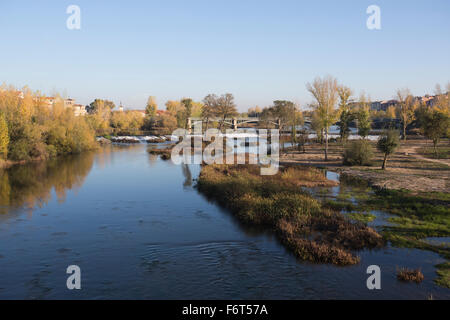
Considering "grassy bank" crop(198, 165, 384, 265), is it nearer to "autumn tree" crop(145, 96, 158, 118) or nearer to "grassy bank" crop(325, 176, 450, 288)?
Result: "grassy bank" crop(325, 176, 450, 288)

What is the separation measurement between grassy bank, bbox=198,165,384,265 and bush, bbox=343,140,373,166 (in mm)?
9376

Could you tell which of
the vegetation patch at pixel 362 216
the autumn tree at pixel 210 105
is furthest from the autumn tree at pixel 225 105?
the vegetation patch at pixel 362 216

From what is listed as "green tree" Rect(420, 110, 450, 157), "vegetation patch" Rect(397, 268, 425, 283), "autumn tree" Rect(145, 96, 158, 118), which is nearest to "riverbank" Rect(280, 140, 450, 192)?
"green tree" Rect(420, 110, 450, 157)

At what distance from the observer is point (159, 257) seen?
14047mm

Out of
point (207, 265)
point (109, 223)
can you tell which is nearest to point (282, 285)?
point (207, 265)

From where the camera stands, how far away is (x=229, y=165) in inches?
1378

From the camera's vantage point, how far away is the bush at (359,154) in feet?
114

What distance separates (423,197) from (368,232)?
8.12 metres

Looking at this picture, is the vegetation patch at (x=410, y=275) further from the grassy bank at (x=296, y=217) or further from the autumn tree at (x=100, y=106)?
the autumn tree at (x=100, y=106)

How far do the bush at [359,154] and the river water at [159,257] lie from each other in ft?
58.6

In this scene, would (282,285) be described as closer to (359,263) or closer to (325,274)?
(325,274)

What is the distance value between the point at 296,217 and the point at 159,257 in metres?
7.02

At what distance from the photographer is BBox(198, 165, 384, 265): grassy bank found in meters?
13.8

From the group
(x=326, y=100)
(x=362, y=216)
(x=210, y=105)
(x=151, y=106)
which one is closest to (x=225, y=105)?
(x=210, y=105)
